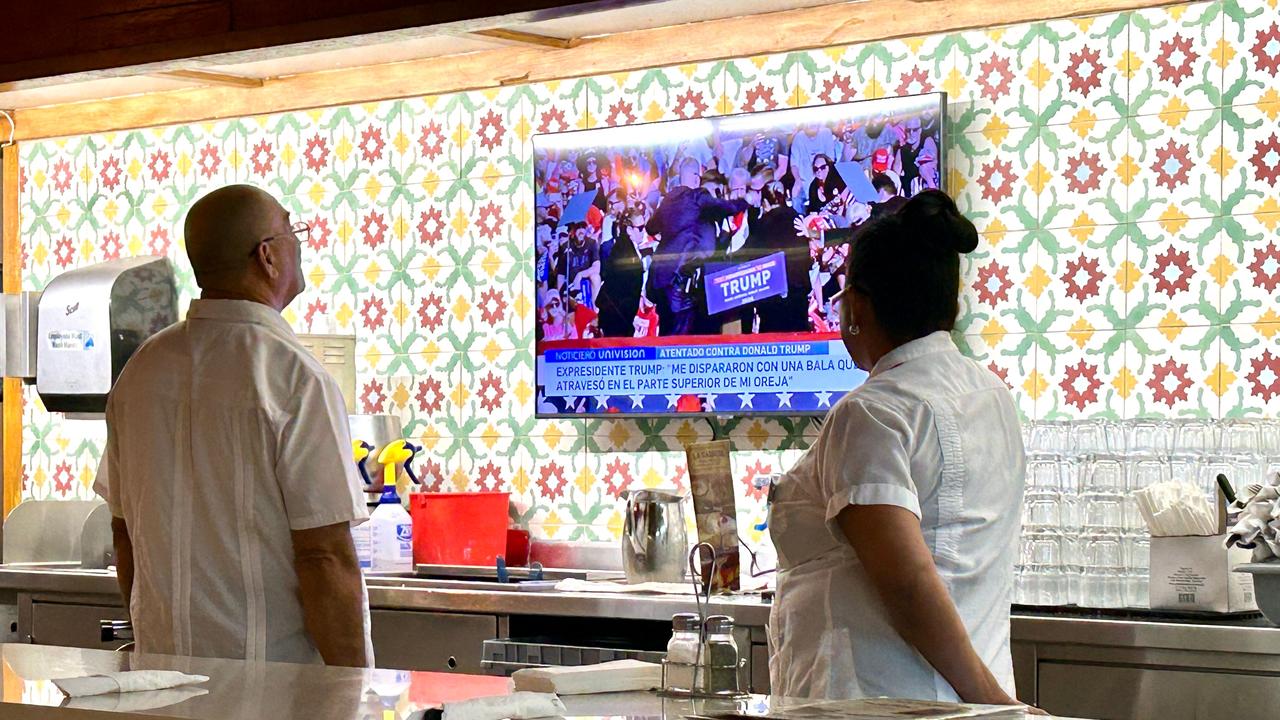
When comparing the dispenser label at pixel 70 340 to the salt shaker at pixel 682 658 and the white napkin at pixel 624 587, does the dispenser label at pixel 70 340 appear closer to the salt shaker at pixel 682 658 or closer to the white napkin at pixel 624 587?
the white napkin at pixel 624 587

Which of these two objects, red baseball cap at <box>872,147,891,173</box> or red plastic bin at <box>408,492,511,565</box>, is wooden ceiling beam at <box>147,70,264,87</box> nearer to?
red plastic bin at <box>408,492,511,565</box>

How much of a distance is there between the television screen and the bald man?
1797 millimetres

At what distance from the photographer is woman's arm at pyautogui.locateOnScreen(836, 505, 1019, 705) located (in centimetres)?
244

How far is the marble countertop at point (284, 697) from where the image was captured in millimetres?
2127

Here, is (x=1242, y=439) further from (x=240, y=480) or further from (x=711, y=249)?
(x=240, y=480)

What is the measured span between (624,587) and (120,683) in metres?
2.17

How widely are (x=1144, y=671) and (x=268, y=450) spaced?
183cm

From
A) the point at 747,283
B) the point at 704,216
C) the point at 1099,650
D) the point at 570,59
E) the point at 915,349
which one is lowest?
the point at 1099,650

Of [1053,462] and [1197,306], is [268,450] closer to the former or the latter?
[1053,462]

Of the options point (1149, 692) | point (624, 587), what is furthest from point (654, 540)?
point (1149, 692)

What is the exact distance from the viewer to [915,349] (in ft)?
8.59

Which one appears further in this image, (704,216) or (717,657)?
(704,216)

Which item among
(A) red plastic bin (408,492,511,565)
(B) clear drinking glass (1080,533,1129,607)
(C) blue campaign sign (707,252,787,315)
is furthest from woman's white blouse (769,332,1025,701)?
(A) red plastic bin (408,492,511,565)

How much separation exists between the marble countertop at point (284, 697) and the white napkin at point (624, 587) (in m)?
1.62
